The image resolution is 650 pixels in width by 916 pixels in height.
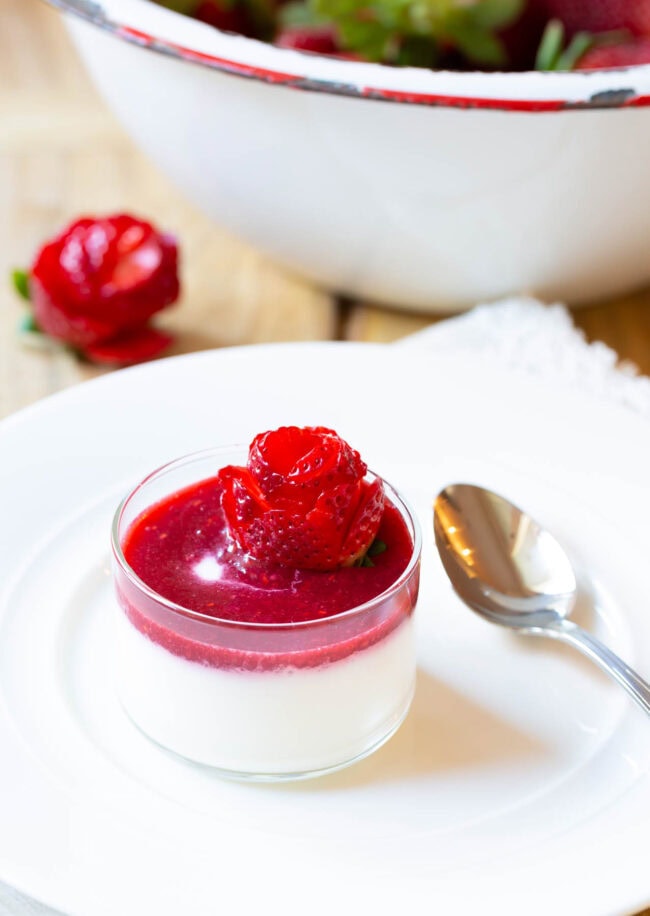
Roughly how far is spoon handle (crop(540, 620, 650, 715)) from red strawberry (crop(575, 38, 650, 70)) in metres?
0.88

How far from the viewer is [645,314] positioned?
1845mm

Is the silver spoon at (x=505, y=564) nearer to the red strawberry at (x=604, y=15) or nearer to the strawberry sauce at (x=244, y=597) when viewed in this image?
the strawberry sauce at (x=244, y=597)

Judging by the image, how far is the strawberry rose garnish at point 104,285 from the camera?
1.63 metres

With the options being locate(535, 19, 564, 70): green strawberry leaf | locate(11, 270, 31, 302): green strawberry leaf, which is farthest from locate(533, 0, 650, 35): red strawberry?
locate(11, 270, 31, 302): green strawberry leaf

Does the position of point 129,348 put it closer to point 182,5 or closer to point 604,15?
point 182,5

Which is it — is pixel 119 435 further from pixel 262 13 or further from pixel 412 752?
pixel 262 13

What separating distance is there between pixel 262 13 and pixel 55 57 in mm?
893

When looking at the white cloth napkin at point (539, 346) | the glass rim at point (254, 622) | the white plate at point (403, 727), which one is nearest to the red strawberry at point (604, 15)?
the white cloth napkin at point (539, 346)

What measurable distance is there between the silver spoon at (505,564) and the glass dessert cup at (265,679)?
169mm

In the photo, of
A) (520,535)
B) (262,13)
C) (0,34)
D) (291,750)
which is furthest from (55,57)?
(291,750)

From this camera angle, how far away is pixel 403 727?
1063mm

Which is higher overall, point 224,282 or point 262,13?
point 262,13

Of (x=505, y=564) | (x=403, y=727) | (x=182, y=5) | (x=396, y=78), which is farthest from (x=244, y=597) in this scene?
(x=182, y=5)

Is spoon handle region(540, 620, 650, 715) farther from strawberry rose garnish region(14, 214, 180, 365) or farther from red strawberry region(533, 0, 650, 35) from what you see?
red strawberry region(533, 0, 650, 35)
